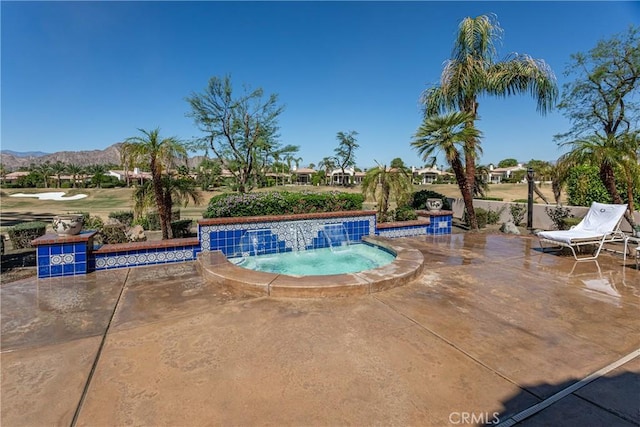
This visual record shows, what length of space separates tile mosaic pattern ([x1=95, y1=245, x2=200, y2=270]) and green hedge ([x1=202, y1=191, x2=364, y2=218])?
1253 millimetres

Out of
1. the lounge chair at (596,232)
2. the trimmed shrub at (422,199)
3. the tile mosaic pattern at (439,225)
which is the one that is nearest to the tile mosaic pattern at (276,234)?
the tile mosaic pattern at (439,225)

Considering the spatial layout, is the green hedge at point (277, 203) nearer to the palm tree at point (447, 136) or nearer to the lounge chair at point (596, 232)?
the palm tree at point (447, 136)

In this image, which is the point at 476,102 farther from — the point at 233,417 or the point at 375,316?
the point at 233,417

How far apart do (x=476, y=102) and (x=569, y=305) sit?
29.5 feet

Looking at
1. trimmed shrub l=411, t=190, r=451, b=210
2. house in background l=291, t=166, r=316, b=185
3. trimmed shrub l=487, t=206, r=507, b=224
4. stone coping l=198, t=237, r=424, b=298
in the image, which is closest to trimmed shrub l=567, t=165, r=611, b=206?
trimmed shrub l=487, t=206, r=507, b=224

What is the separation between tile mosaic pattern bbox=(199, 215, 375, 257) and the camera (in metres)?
6.38

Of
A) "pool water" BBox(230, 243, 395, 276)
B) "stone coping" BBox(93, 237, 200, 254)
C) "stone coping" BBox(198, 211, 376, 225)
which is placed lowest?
"pool water" BBox(230, 243, 395, 276)

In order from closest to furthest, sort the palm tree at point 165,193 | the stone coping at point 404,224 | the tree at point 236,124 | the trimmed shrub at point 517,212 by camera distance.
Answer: the stone coping at point 404,224 < the palm tree at point 165,193 < the trimmed shrub at point 517,212 < the tree at point 236,124

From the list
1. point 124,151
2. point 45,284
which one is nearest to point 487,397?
point 45,284

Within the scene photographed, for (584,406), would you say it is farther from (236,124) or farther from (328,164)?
(328,164)

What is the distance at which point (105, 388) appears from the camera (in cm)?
216

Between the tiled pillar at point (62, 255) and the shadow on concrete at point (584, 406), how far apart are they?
5.87m

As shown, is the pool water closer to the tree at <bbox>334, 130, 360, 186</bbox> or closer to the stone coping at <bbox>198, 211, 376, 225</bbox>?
the stone coping at <bbox>198, 211, 376, 225</bbox>

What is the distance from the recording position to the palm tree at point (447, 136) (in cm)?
909
